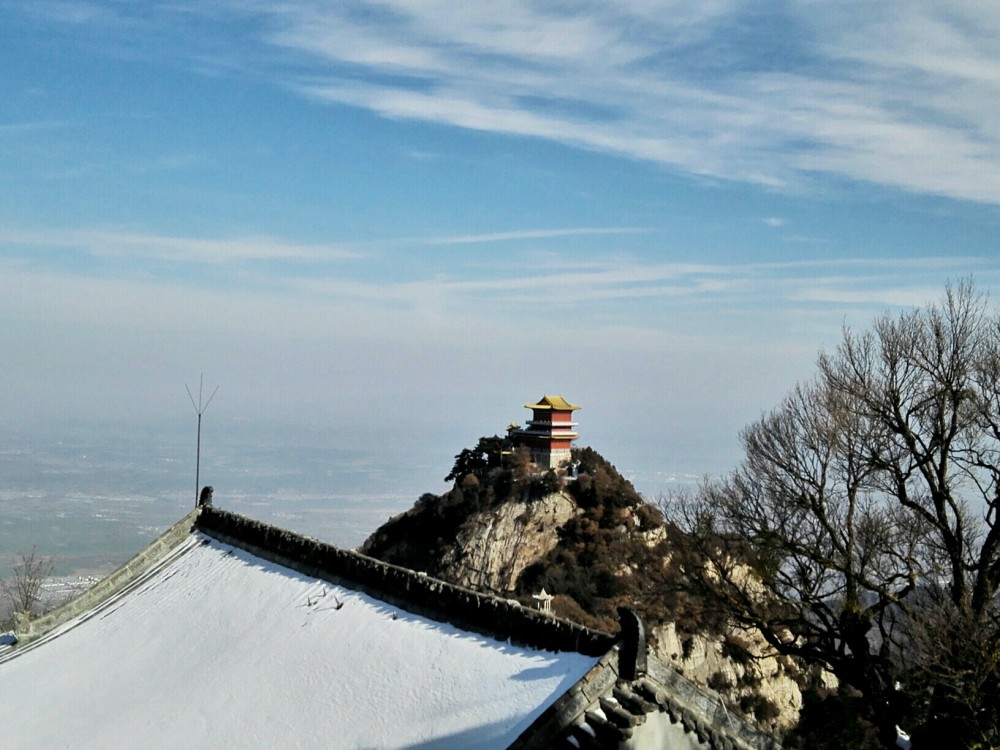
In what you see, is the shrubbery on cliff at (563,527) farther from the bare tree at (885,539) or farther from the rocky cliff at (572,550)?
the bare tree at (885,539)

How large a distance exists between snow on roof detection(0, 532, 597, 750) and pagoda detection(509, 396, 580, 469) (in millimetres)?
37108

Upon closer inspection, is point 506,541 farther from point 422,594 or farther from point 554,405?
point 422,594

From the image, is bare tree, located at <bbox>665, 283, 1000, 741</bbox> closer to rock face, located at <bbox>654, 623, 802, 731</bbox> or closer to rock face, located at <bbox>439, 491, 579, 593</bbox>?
rock face, located at <bbox>654, 623, 802, 731</bbox>

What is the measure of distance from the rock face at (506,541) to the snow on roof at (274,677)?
101 feet

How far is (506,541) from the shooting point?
1831 inches

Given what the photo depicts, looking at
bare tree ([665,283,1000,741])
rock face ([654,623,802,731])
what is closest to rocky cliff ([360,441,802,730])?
rock face ([654,623,802,731])

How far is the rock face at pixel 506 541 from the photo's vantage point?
148ft

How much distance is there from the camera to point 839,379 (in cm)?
1969

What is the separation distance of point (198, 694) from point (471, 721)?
408 centimetres

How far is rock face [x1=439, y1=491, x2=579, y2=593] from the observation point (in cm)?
4512

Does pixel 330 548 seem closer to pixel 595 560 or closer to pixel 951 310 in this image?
pixel 951 310

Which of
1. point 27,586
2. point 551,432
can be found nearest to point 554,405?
point 551,432

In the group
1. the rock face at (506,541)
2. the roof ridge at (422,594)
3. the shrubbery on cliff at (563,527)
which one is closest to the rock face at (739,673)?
the shrubbery on cliff at (563,527)

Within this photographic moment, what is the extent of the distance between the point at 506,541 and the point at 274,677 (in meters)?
35.9
